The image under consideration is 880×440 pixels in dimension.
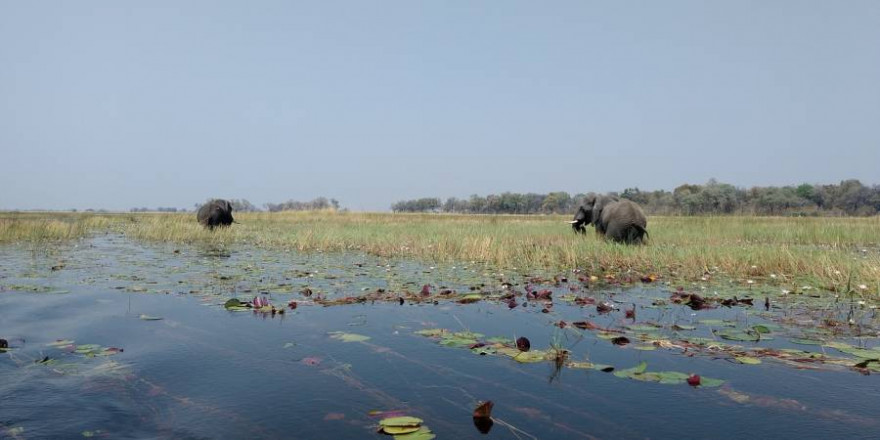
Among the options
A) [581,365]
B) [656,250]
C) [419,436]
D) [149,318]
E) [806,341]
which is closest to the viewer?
[419,436]

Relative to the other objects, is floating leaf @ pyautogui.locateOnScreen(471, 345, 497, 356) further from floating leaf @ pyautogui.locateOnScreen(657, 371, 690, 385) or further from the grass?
the grass

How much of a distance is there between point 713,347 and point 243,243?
60.0ft

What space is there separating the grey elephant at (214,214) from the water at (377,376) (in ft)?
58.7

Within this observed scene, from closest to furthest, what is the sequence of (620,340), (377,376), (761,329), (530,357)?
(377,376)
(530,357)
(620,340)
(761,329)

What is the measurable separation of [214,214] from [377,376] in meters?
24.1

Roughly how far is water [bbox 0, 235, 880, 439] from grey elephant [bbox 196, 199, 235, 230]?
58.7 ft

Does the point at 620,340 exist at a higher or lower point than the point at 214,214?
lower

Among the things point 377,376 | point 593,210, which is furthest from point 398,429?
point 593,210

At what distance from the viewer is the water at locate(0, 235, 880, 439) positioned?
3.57 meters

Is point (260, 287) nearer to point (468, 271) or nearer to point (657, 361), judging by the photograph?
point (468, 271)

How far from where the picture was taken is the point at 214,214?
26.1 m

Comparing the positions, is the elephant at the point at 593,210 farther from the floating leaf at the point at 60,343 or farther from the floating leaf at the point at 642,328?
the floating leaf at the point at 60,343

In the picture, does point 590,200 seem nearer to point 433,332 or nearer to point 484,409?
point 433,332

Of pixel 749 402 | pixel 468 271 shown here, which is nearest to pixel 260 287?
pixel 468 271
